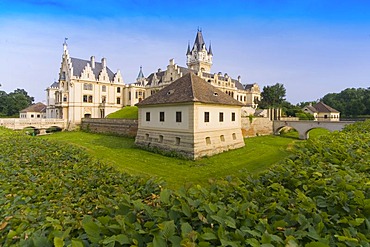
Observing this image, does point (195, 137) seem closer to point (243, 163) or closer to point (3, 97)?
point (243, 163)

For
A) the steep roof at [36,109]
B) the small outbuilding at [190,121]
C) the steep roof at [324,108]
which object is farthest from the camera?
the steep roof at [36,109]

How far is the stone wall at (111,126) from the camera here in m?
31.9

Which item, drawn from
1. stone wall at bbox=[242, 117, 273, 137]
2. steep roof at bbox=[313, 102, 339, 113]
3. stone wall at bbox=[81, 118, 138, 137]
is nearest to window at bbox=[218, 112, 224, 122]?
stone wall at bbox=[242, 117, 273, 137]

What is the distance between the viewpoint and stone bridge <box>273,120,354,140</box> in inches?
1327

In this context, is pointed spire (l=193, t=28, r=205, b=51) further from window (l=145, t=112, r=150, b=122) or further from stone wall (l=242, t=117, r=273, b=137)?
window (l=145, t=112, r=150, b=122)

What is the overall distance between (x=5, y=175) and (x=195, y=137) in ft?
51.0

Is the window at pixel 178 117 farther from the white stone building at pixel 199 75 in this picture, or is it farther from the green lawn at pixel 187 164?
the white stone building at pixel 199 75

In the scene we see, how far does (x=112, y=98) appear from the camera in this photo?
49.1m

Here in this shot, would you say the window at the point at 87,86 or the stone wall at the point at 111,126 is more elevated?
the window at the point at 87,86

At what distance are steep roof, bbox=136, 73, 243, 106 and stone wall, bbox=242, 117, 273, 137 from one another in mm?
9834

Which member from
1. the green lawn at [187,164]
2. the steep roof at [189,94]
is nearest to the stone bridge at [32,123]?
the green lawn at [187,164]

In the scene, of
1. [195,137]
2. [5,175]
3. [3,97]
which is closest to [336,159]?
[5,175]

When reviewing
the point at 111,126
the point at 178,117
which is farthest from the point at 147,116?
the point at 111,126

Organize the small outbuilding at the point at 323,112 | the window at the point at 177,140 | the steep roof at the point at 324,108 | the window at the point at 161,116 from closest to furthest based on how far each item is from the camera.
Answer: the window at the point at 177,140
the window at the point at 161,116
the small outbuilding at the point at 323,112
the steep roof at the point at 324,108
